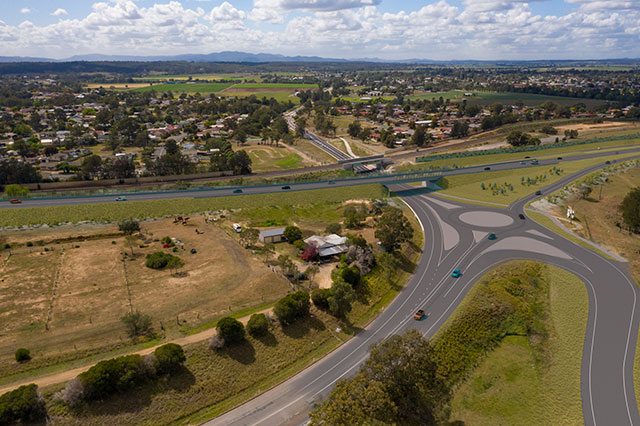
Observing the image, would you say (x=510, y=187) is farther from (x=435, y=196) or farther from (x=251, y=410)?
(x=251, y=410)

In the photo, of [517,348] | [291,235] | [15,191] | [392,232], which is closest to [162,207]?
[15,191]

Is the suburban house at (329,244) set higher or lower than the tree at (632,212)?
lower

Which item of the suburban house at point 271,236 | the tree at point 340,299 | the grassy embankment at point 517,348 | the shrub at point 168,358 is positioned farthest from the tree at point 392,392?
the suburban house at point 271,236

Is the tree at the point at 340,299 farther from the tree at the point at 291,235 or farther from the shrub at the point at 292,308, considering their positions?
the tree at the point at 291,235

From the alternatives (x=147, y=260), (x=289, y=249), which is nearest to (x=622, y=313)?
(x=289, y=249)

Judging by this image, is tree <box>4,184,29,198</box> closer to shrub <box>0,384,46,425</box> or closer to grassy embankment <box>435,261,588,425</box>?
shrub <box>0,384,46,425</box>
